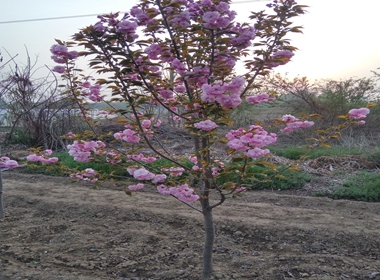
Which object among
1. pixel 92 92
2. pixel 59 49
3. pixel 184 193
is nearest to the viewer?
pixel 59 49

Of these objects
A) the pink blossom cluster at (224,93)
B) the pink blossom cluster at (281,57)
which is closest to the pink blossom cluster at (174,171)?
the pink blossom cluster at (224,93)

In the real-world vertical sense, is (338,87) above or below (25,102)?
above

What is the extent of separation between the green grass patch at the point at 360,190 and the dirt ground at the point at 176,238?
0.33 metres

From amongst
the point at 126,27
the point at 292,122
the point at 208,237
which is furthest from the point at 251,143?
the point at 208,237

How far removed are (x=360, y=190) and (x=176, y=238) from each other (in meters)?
2.76

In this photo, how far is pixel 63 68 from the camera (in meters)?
2.56

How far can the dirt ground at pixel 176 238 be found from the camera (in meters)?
3.01

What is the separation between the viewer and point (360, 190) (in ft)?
16.7

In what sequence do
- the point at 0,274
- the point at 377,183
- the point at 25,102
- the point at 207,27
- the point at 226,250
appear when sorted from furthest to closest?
1. the point at 25,102
2. the point at 377,183
3. the point at 226,250
4. the point at 0,274
5. the point at 207,27

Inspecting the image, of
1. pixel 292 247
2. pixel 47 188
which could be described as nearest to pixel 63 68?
pixel 292 247

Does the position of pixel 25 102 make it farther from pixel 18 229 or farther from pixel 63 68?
pixel 63 68

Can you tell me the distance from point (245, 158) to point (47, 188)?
Answer: 423cm

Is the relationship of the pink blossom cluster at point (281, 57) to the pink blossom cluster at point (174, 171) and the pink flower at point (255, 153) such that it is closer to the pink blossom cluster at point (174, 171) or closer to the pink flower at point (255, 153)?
the pink flower at point (255, 153)

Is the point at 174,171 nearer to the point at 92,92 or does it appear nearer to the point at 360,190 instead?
the point at 92,92
